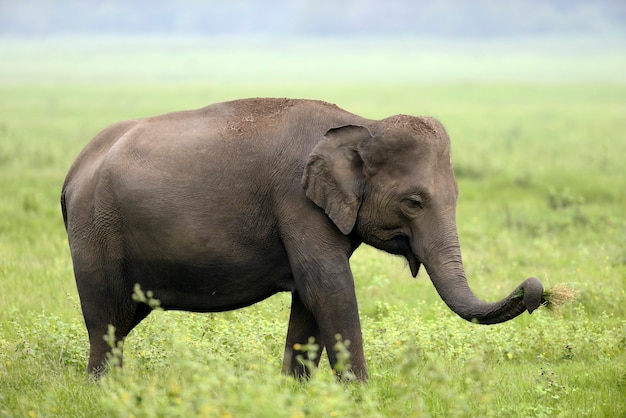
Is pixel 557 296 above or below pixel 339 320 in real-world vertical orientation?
above

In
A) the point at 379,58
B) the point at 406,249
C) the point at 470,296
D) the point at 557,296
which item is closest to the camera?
the point at 557,296

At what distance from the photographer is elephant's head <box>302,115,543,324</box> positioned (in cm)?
686

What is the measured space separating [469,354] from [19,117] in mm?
36431

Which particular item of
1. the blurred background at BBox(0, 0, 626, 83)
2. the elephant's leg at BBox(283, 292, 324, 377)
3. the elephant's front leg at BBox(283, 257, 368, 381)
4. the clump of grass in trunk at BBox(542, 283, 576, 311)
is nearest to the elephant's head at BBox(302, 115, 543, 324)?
the elephant's front leg at BBox(283, 257, 368, 381)

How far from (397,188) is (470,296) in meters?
0.86

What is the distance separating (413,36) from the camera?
19712 centimetres

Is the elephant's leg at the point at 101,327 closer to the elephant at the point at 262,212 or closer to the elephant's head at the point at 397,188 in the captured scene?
the elephant at the point at 262,212

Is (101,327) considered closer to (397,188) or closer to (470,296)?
(397,188)

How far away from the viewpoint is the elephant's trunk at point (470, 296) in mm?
6234

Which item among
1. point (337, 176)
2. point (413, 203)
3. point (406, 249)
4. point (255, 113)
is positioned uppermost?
point (255, 113)

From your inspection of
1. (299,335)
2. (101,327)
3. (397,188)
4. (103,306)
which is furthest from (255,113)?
(101,327)

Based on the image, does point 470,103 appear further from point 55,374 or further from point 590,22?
point 590,22

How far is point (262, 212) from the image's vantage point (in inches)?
283

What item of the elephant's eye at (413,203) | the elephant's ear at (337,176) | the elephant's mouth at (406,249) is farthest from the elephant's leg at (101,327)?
the elephant's eye at (413,203)
